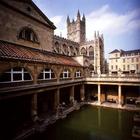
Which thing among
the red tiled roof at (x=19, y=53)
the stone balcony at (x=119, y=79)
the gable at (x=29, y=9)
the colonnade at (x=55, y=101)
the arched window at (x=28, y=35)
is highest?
the gable at (x=29, y=9)

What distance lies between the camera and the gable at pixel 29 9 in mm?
18688

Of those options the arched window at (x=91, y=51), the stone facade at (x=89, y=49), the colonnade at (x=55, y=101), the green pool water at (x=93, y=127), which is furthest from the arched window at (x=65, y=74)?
the arched window at (x=91, y=51)

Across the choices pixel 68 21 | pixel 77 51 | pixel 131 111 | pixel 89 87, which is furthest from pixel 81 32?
pixel 131 111

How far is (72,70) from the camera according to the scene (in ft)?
84.7

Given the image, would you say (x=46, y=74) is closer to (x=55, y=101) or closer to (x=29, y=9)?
(x=55, y=101)

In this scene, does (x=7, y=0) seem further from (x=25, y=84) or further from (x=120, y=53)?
(x=120, y=53)

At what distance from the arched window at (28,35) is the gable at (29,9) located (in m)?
2.27

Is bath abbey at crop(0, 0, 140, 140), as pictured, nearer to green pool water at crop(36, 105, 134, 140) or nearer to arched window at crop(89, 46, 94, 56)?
green pool water at crop(36, 105, 134, 140)

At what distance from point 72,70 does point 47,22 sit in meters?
10.2

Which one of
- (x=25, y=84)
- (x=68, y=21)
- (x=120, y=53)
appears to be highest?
(x=68, y=21)

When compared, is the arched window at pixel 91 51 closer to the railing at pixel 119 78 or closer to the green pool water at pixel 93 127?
the railing at pixel 119 78

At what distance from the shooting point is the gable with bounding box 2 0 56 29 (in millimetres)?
18688

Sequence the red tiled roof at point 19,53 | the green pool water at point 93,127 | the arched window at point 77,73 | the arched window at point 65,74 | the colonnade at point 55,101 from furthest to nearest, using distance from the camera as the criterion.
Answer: the arched window at point 77,73 → the arched window at point 65,74 → the colonnade at point 55,101 → the green pool water at point 93,127 → the red tiled roof at point 19,53

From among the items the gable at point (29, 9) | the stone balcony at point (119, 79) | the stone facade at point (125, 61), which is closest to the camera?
the gable at point (29, 9)
